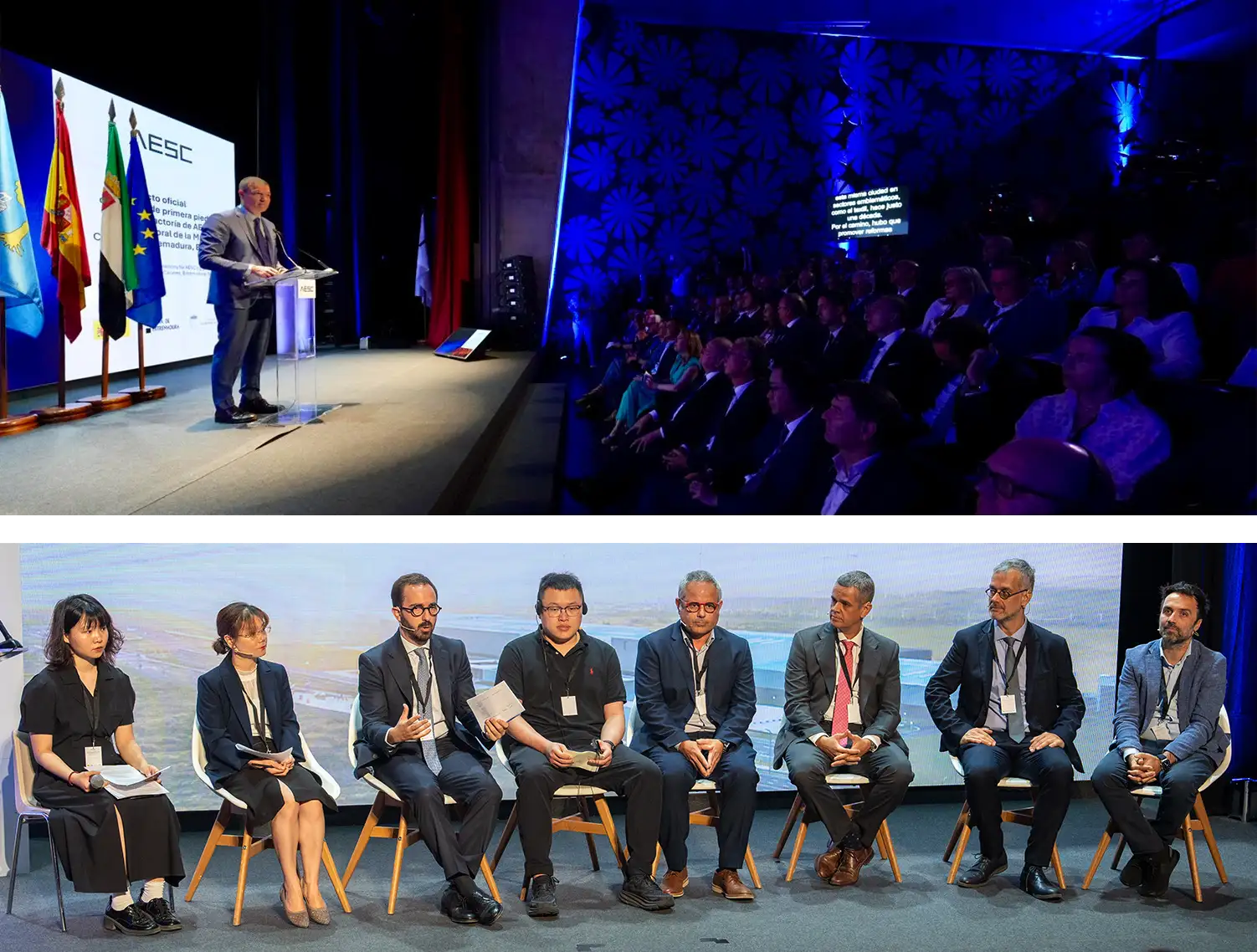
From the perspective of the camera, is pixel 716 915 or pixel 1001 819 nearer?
pixel 716 915

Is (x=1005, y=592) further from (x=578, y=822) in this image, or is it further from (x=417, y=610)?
(x=417, y=610)

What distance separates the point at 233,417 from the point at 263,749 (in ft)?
3.33

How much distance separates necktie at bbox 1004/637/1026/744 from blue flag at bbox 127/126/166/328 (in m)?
2.83

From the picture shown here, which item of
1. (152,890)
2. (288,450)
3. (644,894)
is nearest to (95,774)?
(152,890)

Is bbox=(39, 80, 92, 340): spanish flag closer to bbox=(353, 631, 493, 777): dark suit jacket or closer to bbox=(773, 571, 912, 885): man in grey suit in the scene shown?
bbox=(353, 631, 493, 777): dark suit jacket

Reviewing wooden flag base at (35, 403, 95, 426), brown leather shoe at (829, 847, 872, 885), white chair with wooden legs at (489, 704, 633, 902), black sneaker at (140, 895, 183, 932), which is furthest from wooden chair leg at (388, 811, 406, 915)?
wooden flag base at (35, 403, 95, 426)

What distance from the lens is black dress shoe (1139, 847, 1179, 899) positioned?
13.5ft

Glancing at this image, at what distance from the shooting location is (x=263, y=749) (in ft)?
13.2

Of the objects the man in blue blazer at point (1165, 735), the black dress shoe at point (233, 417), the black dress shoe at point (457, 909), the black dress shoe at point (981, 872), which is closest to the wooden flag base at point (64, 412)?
the black dress shoe at point (233, 417)

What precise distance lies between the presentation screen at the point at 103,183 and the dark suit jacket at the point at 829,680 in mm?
2061

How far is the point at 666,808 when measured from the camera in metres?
4.02

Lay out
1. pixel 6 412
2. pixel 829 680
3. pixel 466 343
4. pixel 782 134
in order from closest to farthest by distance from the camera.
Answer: pixel 6 412
pixel 466 343
pixel 782 134
pixel 829 680

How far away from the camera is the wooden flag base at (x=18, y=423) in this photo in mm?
3658

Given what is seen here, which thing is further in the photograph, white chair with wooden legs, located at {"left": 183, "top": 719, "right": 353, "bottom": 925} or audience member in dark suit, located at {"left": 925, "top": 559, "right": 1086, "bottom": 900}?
audience member in dark suit, located at {"left": 925, "top": 559, "right": 1086, "bottom": 900}
